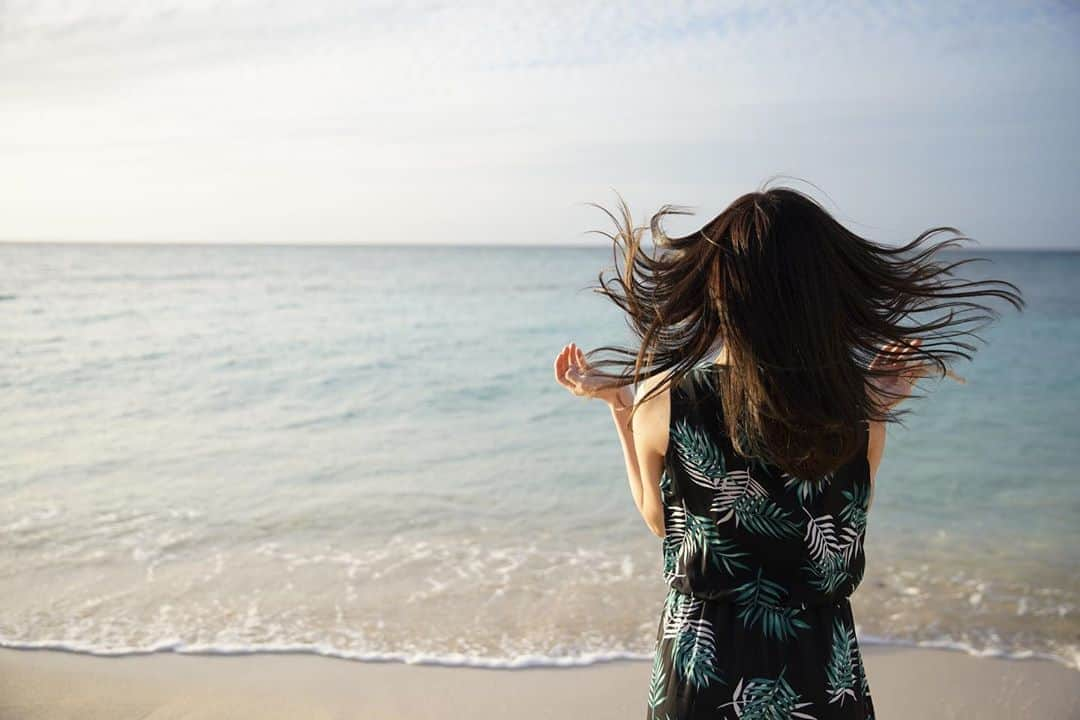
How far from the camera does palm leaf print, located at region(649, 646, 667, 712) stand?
146 cm

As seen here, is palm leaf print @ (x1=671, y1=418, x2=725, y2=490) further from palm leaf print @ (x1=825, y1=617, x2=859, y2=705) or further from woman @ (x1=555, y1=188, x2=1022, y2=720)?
palm leaf print @ (x1=825, y1=617, x2=859, y2=705)

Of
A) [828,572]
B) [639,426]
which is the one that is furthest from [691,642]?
[639,426]

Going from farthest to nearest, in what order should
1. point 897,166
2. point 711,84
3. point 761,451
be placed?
point 897,166 < point 711,84 < point 761,451

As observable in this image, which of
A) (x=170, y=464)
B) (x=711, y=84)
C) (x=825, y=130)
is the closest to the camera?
(x=170, y=464)

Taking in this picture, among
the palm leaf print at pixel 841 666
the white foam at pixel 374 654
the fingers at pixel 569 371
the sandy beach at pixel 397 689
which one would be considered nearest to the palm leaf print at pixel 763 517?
the palm leaf print at pixel 841 666

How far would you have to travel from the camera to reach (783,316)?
1.25 m

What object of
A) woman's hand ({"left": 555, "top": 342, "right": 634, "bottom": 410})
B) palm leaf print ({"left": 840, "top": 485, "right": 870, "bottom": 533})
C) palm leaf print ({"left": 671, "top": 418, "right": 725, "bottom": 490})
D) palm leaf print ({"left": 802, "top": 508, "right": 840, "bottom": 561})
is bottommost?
palm leaf print ({"left": 802, "top": 508, "right": 840, "bottom": 561})

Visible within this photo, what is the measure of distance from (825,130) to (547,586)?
11.9 metres

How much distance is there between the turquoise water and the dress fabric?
1.78m

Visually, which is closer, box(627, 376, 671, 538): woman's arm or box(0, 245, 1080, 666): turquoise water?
box(627, 376, 671, 538): woman's arm

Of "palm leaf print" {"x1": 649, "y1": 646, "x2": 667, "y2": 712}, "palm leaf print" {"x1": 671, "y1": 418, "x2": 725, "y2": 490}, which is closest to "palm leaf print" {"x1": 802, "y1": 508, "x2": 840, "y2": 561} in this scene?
"palm leaf print" {"x1": 671, "y1": 418, "x2": 725, "y2": 490}

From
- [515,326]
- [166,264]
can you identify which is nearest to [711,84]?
[515,326]

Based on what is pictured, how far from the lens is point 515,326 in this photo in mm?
14367

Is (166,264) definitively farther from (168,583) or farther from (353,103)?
(168,583)
